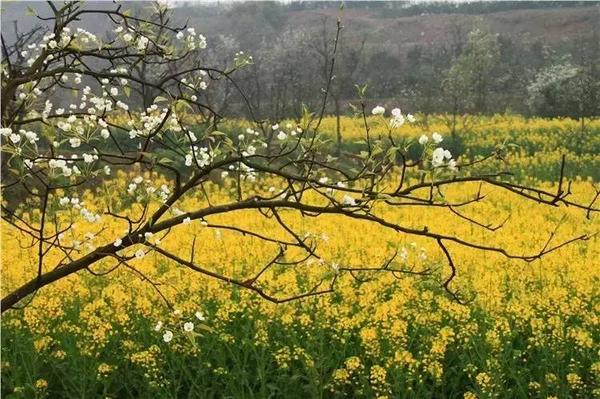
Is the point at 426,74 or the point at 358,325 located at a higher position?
the point at 426,74

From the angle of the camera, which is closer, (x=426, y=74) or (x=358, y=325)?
(x=358, y=325)

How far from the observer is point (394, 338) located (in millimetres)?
5414

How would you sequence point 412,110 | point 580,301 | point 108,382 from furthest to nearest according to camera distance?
point 412,110
point 580,301
point 108,382

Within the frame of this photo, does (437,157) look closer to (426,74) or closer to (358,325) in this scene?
(358,325)

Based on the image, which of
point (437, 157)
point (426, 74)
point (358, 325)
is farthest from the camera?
point (426, 74)

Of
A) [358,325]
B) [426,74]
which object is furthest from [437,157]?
[426,74]

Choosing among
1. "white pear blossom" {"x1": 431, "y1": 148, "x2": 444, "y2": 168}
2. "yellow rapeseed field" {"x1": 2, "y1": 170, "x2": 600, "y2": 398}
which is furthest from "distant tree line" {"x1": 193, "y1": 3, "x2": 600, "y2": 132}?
"white pear blossom" {"x1": 431, "y1": 148, "x2": 444, "y2": 168}

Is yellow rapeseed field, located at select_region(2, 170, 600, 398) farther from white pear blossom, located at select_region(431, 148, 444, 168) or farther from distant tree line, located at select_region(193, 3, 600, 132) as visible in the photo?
distant tree line, located at select_region(193, 3, 600, 132)

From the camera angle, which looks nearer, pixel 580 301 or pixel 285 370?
pixel 285 370

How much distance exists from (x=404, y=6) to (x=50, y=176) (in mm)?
69926

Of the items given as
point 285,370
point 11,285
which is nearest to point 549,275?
point 285,370

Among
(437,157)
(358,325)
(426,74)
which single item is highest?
(437,157)

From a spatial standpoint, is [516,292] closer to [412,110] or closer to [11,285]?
[11,285]

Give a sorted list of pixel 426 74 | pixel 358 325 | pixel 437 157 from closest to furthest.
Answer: pixel 437 157
pixel 358 325
pixel 426 74
